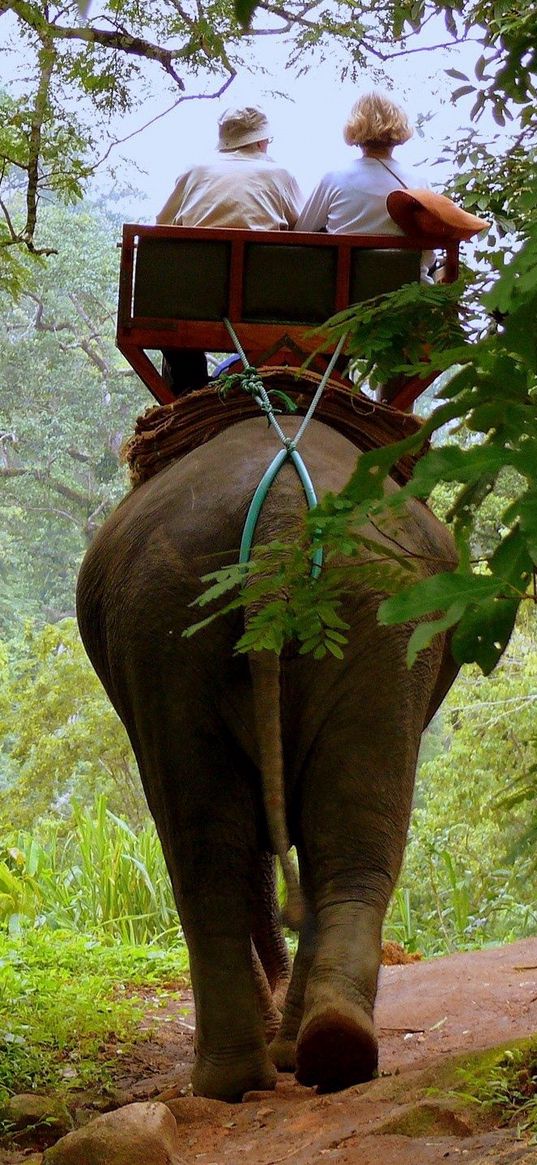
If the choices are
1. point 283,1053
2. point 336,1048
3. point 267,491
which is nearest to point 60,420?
point 283,1053

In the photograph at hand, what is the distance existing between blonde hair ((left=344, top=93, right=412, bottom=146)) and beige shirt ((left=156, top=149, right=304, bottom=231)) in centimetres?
28

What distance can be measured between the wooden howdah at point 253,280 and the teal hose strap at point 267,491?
0.78 m

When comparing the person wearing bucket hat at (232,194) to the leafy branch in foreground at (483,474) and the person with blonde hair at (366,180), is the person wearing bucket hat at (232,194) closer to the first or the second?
the person with blonde hair at (366,180)

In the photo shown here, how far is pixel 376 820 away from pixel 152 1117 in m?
0.86

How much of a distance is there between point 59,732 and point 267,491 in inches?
391

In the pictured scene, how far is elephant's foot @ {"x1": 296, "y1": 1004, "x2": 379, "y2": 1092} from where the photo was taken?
9.21 ft

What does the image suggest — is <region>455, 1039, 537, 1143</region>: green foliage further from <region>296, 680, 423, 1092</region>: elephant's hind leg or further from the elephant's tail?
the elephant's tail

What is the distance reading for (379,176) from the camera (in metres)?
4.62

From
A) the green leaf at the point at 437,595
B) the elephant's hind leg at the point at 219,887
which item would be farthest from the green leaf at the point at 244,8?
the elephant's hind leg at the point at 219,887

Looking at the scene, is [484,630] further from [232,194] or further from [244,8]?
[232,194]

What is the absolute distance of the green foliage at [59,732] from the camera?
1230 centimetres

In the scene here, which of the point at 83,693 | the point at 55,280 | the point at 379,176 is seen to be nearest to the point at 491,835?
the point at 83,693

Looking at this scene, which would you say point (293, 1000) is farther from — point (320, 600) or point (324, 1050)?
point (320, 600)

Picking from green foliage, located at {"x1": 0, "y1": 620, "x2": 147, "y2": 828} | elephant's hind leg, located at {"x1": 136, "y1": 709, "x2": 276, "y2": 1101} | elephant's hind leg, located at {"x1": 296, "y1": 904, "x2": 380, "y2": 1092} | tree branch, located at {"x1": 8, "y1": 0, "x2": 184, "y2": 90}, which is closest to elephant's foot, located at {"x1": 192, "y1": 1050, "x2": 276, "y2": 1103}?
elephant's hind leg, located at {"x1": 136, "y1": 709, "x2": 276, "y2": 1101}
